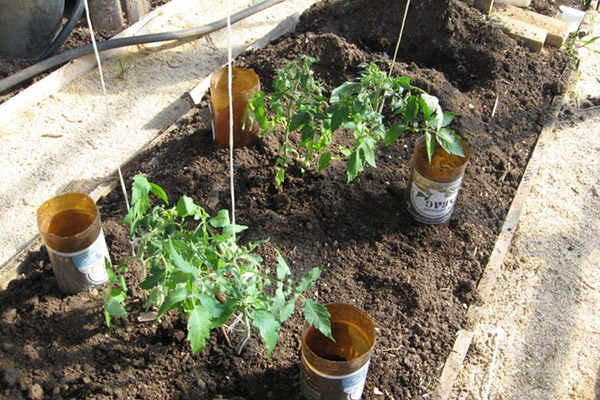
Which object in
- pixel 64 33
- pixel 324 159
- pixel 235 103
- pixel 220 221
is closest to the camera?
pixel 220 221

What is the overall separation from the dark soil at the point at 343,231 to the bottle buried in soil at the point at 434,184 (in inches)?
2.9

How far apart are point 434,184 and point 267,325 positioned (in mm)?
1256

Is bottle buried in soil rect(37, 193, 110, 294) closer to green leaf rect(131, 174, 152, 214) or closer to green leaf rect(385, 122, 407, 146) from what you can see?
green leaf rect(131, 174, 152, 214)

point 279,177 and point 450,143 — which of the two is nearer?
point 450,143

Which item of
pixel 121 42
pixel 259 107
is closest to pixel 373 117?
pixel 259 107

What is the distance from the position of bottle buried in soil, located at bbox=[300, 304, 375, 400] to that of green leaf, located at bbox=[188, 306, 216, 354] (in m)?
0.41

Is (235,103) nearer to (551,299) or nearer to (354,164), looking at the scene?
(354,164)

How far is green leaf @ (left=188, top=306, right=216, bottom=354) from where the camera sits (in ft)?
6.42

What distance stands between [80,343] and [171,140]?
1.32 metres

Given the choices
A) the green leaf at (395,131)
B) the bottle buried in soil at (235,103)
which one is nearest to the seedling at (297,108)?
the bottle buried in soil at (235,103)

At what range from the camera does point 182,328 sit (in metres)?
2.58

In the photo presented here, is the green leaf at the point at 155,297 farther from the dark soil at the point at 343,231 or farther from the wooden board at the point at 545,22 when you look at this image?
the wooden board at the point at 545,22

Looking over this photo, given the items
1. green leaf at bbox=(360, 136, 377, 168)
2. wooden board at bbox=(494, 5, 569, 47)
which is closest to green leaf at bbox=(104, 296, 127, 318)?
green leaf at bbox=(360, 136, 377, 168)

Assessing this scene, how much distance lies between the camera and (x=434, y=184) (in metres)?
2.95
